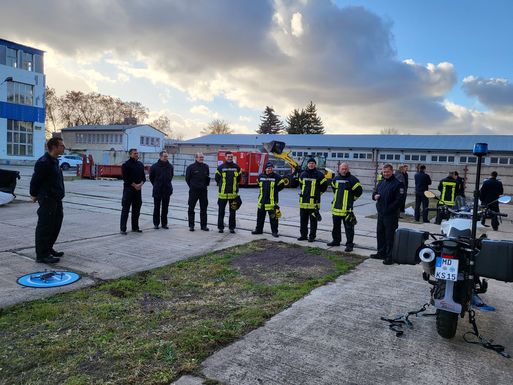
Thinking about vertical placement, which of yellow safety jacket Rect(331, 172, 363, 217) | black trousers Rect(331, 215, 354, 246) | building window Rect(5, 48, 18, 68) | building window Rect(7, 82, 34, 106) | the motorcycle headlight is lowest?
black trousers Rect(331, 215, 354, 246)

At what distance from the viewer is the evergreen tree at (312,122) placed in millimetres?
67744

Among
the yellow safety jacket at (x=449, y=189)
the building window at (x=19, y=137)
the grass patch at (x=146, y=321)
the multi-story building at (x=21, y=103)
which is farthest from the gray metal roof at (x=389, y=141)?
the grass patch at (x=146, y=321)

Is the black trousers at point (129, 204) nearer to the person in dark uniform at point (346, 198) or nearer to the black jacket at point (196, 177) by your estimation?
the black jacket at point (196, 177)

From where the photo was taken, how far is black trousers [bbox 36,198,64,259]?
5.77m

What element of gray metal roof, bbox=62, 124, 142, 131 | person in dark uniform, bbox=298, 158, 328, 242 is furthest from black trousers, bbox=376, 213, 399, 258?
gray metal roof, bbox=62, 124, 142, 131

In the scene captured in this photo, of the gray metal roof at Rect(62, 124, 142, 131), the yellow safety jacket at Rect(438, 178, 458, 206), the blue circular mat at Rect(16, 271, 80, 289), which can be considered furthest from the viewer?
the gray metal roof at Rect(62, 124, 142, 131)

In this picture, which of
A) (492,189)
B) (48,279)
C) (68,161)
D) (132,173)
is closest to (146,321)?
(48,279)

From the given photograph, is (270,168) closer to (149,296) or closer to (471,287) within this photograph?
(149,296)

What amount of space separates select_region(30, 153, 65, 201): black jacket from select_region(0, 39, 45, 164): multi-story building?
38768 millimetres

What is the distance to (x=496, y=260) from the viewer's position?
3.48 meters

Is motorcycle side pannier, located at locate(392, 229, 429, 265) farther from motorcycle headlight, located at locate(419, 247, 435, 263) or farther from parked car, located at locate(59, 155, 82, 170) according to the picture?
parked car, located at locate(59, 155, 82, 170)

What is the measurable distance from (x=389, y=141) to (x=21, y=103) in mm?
38689

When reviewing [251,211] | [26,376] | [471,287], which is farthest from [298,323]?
[251,211]

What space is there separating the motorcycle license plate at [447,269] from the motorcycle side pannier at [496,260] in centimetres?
19
